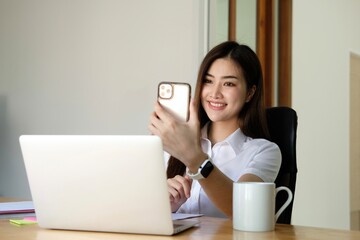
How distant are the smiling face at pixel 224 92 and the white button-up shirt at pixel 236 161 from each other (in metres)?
0.08

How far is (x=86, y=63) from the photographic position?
3.10 metres

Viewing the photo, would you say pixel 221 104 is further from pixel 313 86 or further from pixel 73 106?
pixel 313 86

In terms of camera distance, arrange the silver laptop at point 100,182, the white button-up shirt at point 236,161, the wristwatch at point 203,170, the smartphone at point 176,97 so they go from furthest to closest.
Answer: the white button-up shirt at point 236,161 < the wristwatch at point 203,170 < the smartphone at point 176,97 < the silver laptop at point 100,182

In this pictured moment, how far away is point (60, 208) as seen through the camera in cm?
101

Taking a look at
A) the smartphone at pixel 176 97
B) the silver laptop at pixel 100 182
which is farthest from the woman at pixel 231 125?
the silver laptop at pixel 100 182

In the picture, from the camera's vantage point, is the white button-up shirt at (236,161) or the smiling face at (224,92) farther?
the smiling face at (224,92)

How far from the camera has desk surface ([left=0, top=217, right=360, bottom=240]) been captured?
3.15 ft

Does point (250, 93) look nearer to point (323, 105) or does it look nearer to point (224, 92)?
point (224, 92)

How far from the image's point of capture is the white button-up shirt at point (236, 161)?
1.55 meters

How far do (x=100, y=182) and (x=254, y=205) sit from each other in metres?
0.30

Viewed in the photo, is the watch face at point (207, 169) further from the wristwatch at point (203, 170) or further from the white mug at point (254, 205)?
the white mug at point (254, 205)

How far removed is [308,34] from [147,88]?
148 cm

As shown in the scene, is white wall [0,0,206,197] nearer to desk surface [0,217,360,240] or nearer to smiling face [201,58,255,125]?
smiling face [201,58,255,125]

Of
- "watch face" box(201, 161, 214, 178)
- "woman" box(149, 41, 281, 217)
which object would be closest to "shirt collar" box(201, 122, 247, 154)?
"woman" box(149, 41, 281, 217)
